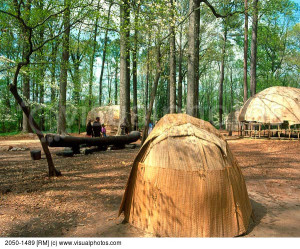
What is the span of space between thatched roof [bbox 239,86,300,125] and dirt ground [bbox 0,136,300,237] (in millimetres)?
8543

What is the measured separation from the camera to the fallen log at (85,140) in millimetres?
10797

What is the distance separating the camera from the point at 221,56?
2902 centimetres

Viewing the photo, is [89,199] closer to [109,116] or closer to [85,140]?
[85,140]

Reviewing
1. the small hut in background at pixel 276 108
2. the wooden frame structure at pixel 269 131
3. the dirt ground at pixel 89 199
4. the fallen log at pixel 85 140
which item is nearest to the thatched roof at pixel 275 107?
the small hut in background at pixel 276 108

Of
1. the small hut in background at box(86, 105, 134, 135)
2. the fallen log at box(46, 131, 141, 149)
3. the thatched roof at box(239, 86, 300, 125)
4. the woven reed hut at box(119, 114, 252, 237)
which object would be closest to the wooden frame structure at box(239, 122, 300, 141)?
the thatched roof at box(239, 86, 300, 125)

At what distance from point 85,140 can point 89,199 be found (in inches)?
260

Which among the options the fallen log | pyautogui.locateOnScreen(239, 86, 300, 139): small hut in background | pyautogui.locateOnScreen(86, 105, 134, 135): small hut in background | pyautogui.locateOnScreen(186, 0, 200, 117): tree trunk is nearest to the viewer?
pyautogui.locateOnScreen(186, 0, 200, 117): tree trunk

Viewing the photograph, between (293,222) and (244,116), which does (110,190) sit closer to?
(293,222)

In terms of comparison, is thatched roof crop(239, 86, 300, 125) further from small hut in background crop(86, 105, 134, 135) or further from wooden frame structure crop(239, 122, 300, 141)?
small hut in background crop(86, 105, 134, 135)

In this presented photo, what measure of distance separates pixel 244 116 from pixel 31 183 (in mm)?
17253

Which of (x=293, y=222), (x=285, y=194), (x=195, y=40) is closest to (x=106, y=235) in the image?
(x=293, y=222)

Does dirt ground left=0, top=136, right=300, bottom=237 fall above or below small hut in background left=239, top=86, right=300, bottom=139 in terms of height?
below

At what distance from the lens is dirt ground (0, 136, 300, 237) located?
411cm

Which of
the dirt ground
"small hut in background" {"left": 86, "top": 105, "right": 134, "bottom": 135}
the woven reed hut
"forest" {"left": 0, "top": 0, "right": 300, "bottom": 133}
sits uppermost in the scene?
"forest" {"left": 0, "top": 0, "right": 300, "bottom": 133}
